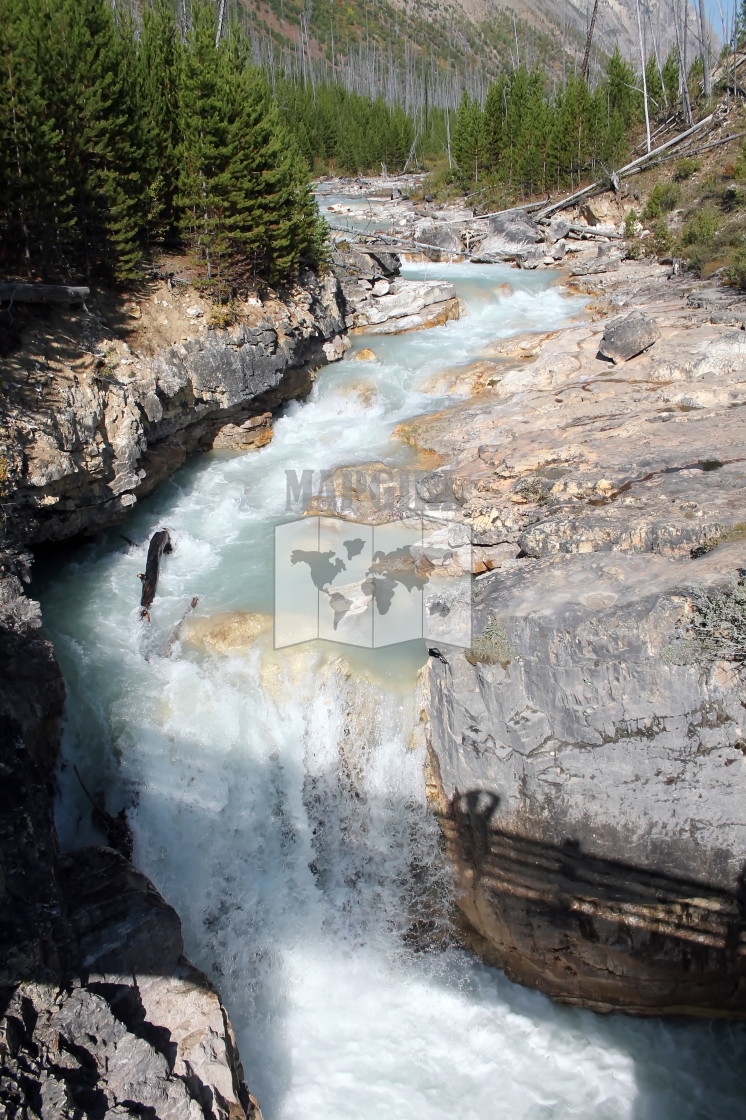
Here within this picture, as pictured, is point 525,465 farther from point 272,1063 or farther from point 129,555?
point 272,1063

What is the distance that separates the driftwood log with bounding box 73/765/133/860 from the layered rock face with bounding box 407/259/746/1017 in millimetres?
4137

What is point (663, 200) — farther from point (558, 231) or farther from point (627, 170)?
point (627, 170)

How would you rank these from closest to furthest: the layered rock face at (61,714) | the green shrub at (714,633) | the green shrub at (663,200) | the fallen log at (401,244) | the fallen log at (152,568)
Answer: the layered rock face at (61,714)
the green shrub at (714,633)
the fallen log at (152,568)
the green shrub at (663,200)
the fallen log at (401,244)

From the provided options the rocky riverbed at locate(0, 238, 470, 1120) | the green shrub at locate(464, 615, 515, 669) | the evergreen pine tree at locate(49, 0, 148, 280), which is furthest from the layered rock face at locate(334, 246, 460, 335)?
the green shrub at locate(464, 615, 515, 669)

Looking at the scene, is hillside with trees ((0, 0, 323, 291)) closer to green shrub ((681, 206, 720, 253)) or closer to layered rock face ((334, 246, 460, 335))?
layered rock face ((334, 246, 460, 335))

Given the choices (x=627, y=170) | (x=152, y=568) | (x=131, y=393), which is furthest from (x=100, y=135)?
(x=627, y=170)

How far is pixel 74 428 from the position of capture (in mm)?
11797

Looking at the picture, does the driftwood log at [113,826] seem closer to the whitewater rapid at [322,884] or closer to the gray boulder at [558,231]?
the whitewater rapid at [322,884]

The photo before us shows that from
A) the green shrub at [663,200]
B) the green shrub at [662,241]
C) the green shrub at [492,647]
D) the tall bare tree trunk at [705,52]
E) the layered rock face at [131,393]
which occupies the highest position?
the tall bare tree trunk at [705,52]

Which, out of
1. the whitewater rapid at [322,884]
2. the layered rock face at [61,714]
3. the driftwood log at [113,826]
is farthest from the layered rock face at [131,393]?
the driftwood log at [113,826]

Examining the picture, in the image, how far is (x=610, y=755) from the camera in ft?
24.8

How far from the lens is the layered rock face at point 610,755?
721 cm

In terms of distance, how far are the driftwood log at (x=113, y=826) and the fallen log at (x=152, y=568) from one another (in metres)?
3.28

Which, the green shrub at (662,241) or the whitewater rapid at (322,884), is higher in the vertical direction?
the green shrub at (662,241)
